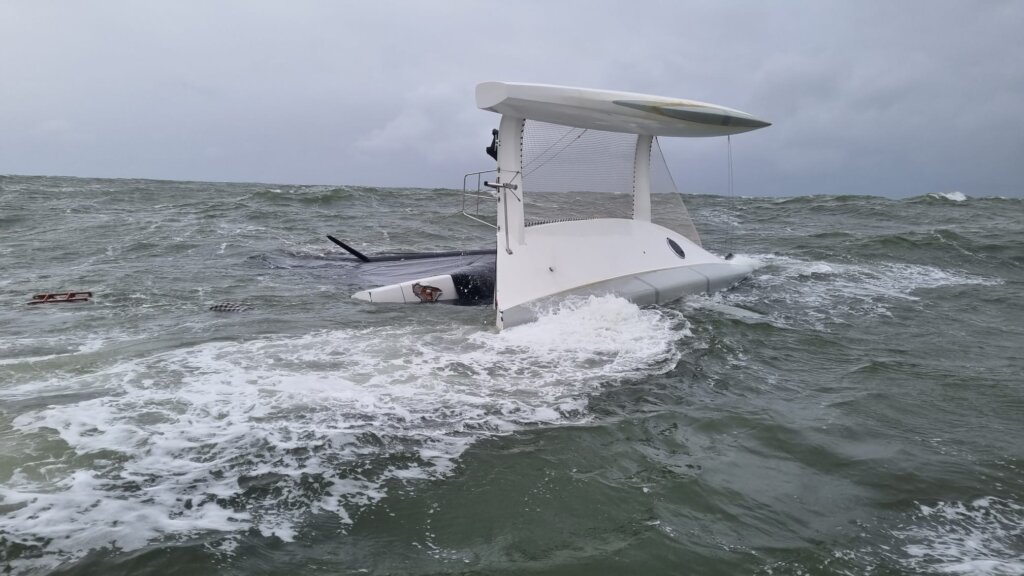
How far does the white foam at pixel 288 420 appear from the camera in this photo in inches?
124

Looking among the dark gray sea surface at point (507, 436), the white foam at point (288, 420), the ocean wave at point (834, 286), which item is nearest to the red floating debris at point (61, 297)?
the dark gray sea surface at point (507, 436)

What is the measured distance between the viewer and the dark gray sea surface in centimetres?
293

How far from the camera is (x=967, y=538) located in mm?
3129

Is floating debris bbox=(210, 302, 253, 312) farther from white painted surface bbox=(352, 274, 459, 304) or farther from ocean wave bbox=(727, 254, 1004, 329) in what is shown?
ocean wave bbox=(727, 254, 1004, 329)

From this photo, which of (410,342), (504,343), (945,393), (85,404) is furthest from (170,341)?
(945,393)

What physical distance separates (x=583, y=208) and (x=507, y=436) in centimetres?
514

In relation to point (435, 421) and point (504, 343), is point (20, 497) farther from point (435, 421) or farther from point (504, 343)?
point (504, 343)

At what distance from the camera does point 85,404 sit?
449 centimetres

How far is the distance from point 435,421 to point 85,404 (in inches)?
96.9

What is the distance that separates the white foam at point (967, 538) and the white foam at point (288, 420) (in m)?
2.06

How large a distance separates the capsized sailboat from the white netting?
0.05ft

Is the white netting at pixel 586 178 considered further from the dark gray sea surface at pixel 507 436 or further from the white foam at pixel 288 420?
the white foam at pixel 288 420

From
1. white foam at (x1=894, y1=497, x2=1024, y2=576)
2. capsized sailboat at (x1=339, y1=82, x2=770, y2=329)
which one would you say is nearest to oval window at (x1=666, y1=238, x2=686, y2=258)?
capsized sailboat at (x1=339, y1=82, x2=770, y2=329)

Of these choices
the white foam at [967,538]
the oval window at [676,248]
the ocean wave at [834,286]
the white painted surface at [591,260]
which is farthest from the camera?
the oval window at [676,248]
